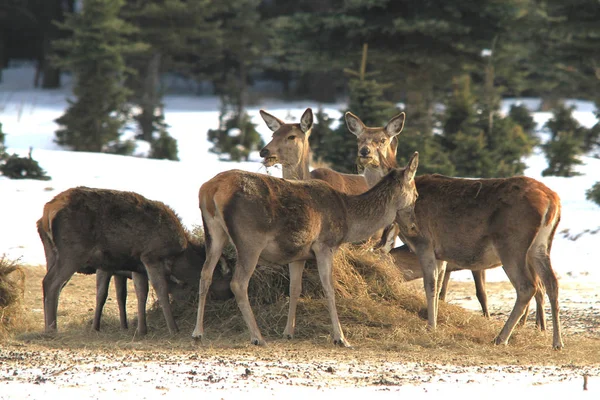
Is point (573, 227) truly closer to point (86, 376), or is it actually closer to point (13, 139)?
point (86, 376)

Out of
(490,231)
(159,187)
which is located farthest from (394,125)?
(159,187)

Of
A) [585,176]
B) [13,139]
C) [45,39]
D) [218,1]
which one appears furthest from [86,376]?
[45,39]

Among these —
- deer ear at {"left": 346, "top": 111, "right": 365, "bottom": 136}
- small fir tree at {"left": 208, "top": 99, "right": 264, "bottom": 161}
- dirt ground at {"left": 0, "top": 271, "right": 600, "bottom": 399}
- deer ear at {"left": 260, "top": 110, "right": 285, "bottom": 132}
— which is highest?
deer ear at {"left": 346, "top": 111, "right": 365, "bottom": 136}

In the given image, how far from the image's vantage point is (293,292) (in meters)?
11.3

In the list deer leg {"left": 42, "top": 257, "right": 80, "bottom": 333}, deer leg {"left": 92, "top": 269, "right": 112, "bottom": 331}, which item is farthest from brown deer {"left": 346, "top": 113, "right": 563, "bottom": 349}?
deer leg {"left": 42, "top": 257, "right": 80, "bottom": 333}

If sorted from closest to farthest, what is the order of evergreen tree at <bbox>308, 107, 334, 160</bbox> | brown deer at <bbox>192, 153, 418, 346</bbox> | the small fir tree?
brown deer at <bbox>192, 153, 418, 346</bbox> → evergreen tree at <bbox>308, 107, 334, 160</bbox> → the small fir tree

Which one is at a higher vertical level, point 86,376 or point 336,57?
point 336,57

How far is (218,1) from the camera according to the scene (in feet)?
132

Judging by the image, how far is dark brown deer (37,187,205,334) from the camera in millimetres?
11289

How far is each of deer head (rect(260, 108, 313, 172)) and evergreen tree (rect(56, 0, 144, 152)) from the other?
18412 millimetres

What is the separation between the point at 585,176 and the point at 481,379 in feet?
55.4

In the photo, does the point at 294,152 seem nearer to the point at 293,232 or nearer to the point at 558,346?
the point at 293,232

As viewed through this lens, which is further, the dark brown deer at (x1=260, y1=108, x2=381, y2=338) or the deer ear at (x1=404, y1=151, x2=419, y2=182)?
the dark brown deer at (x1=260, y1=108, x2=381, y2=338)

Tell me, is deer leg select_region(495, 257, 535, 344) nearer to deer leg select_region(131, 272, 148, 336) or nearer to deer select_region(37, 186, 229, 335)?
deer select_region(37, 186, 229, 335)
